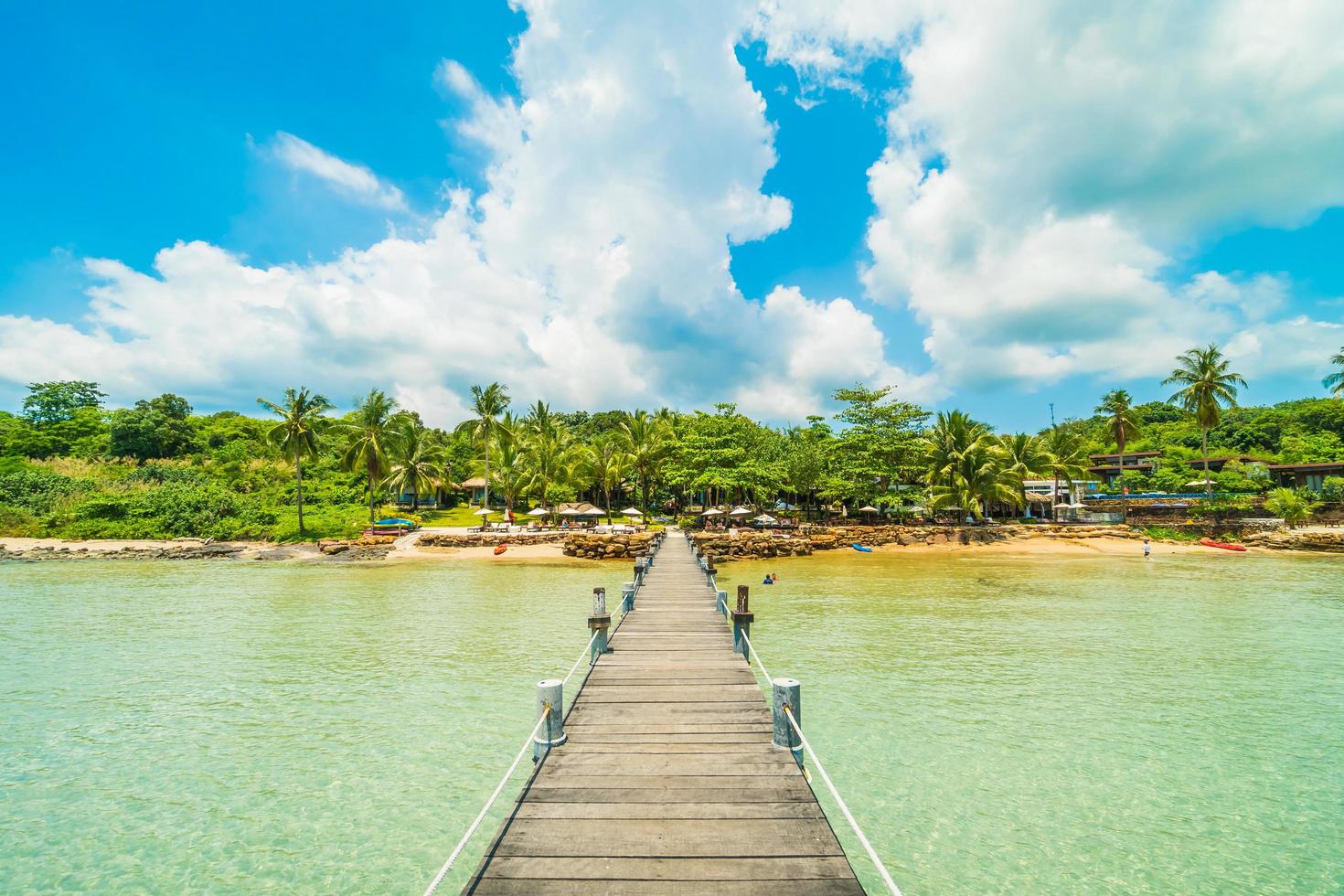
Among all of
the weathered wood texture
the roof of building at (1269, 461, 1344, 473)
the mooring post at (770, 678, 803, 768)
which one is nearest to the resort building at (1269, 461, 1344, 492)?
the roof of building at (1269, 461, 1344, 473)

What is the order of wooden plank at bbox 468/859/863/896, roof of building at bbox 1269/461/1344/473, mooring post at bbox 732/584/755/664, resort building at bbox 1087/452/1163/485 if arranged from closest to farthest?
wooden plank at bbox 468/859/863/896, mooring post at bbox 732/584/755/664, roof of building at bbox 1269/461/1344/473, resort building at bbox 1087/452/1163/485

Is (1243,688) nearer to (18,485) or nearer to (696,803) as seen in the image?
(696,803)

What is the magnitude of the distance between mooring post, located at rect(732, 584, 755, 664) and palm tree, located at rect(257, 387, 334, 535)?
4439 cm

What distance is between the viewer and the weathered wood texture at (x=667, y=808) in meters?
4.75

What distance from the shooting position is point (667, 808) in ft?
19.2

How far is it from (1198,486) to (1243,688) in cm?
5649

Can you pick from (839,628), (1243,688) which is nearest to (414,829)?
(839,628)

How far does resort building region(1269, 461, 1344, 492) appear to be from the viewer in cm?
5344

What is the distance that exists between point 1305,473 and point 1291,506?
19.4 meters

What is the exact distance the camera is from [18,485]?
47.1m

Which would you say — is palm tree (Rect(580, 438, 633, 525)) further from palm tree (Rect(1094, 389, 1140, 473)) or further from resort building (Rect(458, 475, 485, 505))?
palm tree (Rect(1094, 389, 1140, 473))

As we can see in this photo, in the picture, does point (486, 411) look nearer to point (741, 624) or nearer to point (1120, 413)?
point (741, 624)

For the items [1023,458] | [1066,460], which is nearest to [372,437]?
[1023,458]

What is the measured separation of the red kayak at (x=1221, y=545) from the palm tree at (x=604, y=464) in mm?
48542
